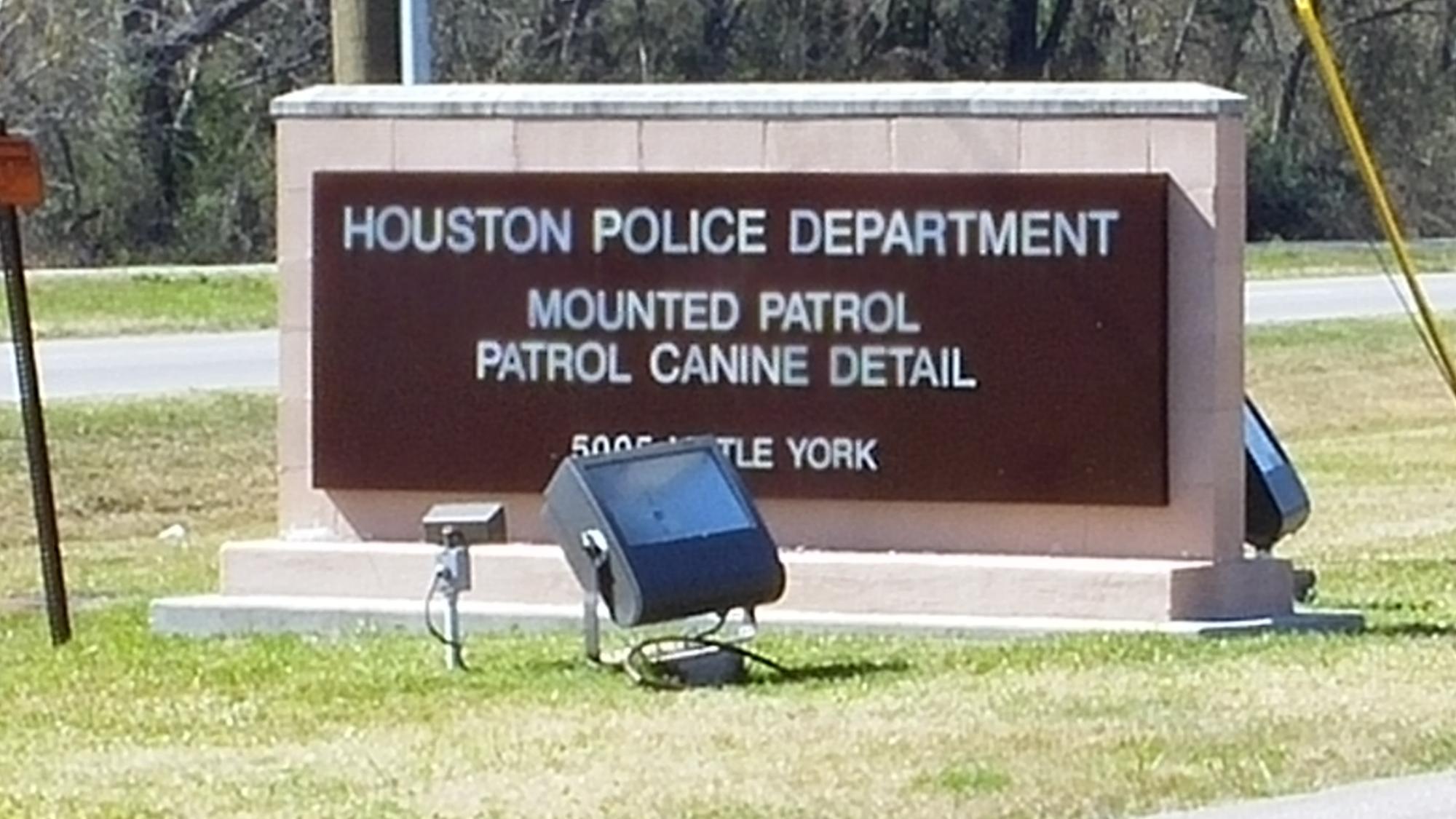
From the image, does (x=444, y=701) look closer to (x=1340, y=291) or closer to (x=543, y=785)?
(x=543, y=785)

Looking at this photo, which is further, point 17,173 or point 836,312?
point 836,312

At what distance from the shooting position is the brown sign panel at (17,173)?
14254 mm

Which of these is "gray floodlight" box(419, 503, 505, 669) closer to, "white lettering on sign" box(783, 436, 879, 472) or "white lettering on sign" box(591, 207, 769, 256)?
"white lettering on sign" box(783, 436, 879, 472)

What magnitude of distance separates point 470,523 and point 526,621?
1.47 m

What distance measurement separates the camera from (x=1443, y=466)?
25.7 meters

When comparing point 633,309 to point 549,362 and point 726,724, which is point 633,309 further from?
point 726,724

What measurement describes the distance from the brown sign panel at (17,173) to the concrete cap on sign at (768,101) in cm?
128

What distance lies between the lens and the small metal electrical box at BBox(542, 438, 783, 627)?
1256cm

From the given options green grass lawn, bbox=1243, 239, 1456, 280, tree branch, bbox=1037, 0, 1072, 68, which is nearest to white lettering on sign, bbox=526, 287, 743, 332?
green grass lawn, bbox=1243, 239, 1456, 280

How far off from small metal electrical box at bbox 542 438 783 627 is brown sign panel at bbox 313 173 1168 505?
1783mm

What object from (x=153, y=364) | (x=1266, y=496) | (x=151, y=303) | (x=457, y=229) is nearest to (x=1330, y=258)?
(x=151, y=303)

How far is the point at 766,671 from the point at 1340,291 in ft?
112

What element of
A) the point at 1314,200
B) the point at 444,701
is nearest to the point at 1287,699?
the point at 444,701

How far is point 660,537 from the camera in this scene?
1266 cm
